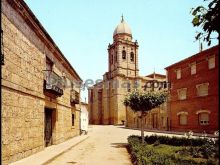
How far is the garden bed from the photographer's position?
8.01m

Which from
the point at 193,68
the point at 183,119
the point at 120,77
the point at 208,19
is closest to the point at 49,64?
the point at 208,19

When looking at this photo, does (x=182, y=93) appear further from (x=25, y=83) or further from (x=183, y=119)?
(x=25, y=83)

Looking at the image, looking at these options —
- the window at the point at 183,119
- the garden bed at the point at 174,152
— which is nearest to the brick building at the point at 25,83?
the garden bed at the point at 174,152

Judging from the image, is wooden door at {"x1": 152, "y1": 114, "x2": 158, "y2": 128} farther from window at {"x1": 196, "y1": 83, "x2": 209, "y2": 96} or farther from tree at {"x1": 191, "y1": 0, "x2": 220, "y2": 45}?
tree at {"x1": 191, "y1": 0, "x2": 220, "y2": 45}

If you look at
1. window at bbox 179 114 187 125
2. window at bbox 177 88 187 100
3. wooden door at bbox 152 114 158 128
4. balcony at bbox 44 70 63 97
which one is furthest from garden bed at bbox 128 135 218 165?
wooden door at bbox 152 114 158 128

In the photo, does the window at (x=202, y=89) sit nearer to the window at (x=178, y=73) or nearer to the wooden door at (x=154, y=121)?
the window at (x=178, y=73)

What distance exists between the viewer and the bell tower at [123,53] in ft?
214

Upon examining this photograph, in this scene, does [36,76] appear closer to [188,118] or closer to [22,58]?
[22,58]

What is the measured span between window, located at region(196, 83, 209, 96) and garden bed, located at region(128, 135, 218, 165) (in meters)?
11.3

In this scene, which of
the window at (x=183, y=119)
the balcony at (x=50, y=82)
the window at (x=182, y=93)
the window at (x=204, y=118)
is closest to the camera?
the balcony at (x=50, y=82)

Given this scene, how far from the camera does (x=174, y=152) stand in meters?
14.0

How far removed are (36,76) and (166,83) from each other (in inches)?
960

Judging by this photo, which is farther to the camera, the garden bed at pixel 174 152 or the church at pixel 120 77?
the church at pixel 120 77

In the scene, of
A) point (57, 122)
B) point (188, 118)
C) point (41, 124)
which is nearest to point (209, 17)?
point (41, 124)
